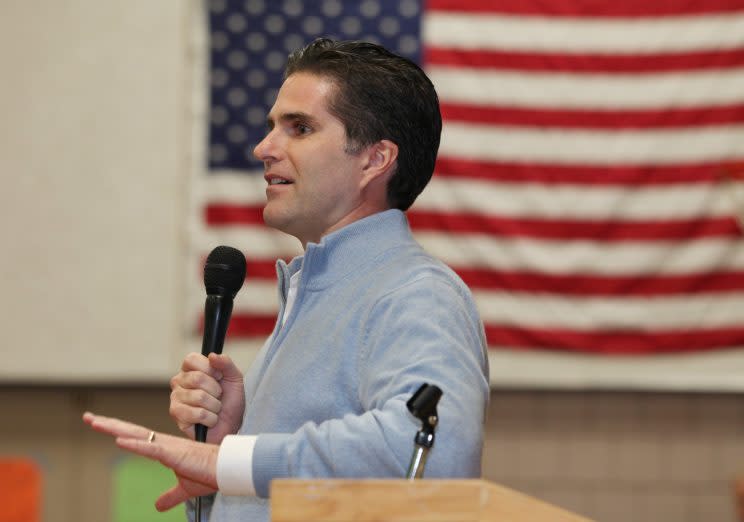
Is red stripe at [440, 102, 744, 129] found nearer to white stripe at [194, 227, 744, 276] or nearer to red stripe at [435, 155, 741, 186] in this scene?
red stripe at [435, 155, 741, 186]

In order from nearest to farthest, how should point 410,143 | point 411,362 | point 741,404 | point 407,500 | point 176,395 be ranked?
point 407,500
point 411,362
point 176,395
point 410,143
point 741,404

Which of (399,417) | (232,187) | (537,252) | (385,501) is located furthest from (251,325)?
(385,501)

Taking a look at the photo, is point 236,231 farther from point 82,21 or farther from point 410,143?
point 410,143

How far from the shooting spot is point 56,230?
16.2 ft

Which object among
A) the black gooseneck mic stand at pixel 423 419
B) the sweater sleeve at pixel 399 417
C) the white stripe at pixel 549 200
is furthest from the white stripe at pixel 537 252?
the black gooseneck mic stand at pixel 423 419

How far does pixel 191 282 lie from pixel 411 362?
126 inches

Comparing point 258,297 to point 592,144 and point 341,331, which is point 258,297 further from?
point 341,331

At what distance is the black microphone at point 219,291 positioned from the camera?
215 cm

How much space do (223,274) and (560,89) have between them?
9.78ft

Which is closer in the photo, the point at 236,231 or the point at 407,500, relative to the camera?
the point at 407,500

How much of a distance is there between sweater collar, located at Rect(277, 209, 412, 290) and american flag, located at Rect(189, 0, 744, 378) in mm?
2637

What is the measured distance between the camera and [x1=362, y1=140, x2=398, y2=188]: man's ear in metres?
2.23

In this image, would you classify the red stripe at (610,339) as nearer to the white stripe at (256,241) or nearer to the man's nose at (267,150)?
the white stripe at (256,241)

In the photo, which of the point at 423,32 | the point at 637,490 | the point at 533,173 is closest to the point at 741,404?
the point at 637,490
